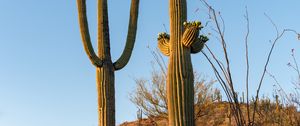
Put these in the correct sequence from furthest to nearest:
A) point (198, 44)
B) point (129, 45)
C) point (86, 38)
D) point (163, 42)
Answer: point (129, 45), point (86, 38), point (163, 42), point (198, 44)

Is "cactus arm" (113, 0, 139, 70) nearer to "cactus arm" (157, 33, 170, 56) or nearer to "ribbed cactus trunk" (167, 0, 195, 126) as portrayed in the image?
"cactus arm" (157, 33, 170, 56)

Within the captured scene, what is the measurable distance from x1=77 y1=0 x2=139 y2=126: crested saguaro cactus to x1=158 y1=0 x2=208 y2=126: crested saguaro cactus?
62.6 inches

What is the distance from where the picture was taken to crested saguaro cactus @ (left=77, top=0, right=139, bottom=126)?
24.4 feet

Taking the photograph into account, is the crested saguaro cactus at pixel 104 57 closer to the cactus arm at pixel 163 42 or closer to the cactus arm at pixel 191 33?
the cactus arm at pixel 163 42

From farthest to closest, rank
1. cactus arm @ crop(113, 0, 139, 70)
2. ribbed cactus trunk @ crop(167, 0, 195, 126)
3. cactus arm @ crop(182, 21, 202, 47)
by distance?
1. cactus arm @ crop(113, 0, 139, 70)
2. cactus arm @ crop(182, 21, 202, 47)
3. ribbed cactus trunk @ crop(167, 0, 195, 126)

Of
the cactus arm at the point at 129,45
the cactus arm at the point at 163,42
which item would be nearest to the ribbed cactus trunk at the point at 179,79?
the cactus arm at the point at 163,42

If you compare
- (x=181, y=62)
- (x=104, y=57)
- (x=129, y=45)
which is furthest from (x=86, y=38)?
(x=181, y=62)

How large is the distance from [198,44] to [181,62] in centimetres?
36

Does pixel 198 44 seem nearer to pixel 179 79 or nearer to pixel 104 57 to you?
pixel 179 79

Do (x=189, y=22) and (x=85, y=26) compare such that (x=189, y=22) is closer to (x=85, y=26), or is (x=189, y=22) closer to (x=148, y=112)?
(x=85, y=26)

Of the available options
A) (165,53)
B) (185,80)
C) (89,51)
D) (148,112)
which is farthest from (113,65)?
(148,112)

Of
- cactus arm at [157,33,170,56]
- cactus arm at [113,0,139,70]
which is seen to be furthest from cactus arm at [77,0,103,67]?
cactus arm at [157,33,170,56]

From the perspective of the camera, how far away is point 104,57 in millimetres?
7730

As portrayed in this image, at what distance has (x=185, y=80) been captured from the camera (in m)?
5.86
